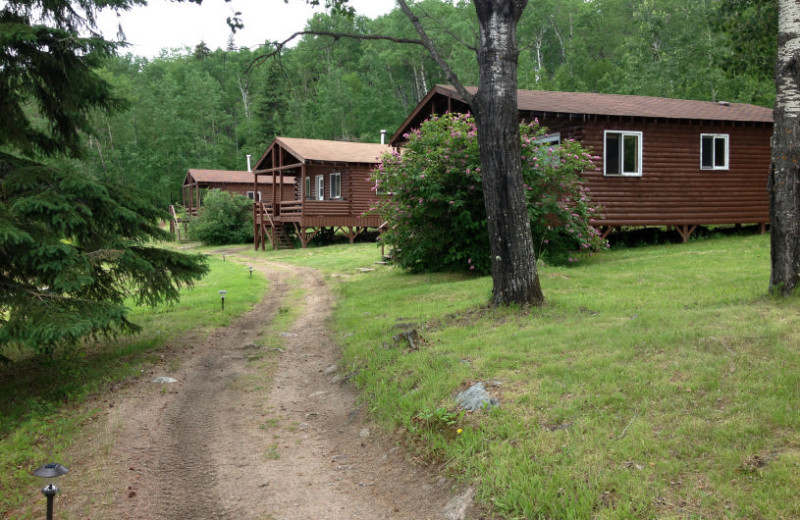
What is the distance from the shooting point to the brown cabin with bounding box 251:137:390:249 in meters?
28.9

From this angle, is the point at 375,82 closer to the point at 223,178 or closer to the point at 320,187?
the point at 223,178

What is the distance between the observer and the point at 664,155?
18359 millimetres

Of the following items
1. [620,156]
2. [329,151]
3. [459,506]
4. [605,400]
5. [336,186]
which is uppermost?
[329,151]

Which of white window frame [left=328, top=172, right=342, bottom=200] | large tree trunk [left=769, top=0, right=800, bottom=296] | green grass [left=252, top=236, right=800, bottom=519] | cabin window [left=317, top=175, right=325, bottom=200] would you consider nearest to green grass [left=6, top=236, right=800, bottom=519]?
green grass [left=252, top=236, right=800, bottom=519]

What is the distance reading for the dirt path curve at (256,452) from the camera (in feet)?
15.2

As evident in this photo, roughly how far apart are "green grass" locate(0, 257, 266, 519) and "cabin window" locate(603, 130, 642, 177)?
11.1m

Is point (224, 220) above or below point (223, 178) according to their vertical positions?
below

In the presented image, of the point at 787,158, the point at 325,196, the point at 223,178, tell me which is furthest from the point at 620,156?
the point at 223,178

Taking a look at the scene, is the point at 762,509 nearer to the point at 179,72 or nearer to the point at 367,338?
the point at 367,338

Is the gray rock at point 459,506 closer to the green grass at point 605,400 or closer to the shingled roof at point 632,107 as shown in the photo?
the green grass at point 605,400

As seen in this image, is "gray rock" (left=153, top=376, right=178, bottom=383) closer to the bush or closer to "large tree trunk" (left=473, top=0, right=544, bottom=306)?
"large tree trunk" (left=473, top=0, right=544, bottom=306)

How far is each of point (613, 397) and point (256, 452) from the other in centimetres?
322

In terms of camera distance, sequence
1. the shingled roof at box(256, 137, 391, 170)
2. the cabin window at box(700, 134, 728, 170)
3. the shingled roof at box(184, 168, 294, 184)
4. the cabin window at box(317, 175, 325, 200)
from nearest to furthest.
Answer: the cabin window at box(700, 134, 728, 170)
the shingled roof at box(256, 137, 391, 170)
the cabin window at box(317, 175, 325, 200)
the shingled roof at box(184, 168, 294, 184)

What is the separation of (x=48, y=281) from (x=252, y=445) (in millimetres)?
3279
